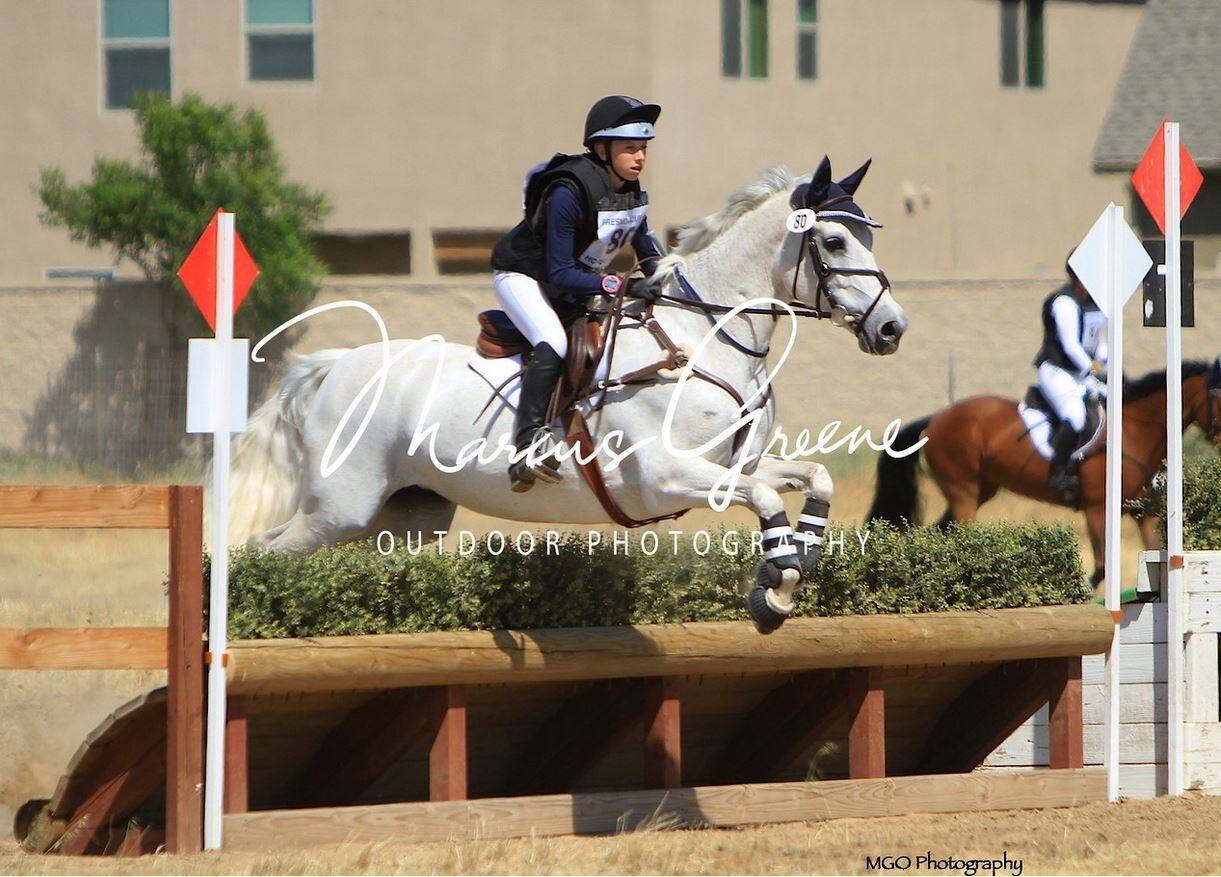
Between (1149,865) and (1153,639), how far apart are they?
1.53 metres

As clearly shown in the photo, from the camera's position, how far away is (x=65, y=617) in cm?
952

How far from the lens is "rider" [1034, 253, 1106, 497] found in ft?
30.3

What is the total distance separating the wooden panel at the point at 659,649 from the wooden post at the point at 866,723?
3.6 inches

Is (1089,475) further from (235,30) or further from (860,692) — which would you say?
(235,30)

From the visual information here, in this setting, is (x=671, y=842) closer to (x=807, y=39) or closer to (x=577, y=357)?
(x=577, y=357)

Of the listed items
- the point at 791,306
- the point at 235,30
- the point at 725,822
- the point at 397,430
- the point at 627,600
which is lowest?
the point at 725,822

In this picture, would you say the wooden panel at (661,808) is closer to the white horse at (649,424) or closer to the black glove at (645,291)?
the white horse at (649,424)

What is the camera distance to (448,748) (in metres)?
5.21

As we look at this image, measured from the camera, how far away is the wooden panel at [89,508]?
482 cm

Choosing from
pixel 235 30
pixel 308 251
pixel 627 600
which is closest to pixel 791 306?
pixel 627 600

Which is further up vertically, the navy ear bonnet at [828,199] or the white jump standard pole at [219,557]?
the navy ear bonnet at [828,199]

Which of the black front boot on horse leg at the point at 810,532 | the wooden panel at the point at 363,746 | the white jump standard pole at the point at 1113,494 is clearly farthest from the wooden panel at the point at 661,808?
the black front boot on horse leg at the point at 810,532

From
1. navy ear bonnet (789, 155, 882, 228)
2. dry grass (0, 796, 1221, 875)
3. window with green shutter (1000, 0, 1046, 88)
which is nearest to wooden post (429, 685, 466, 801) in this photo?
dry grass (0, 796, 1221, 875)

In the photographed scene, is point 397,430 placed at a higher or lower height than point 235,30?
lower
